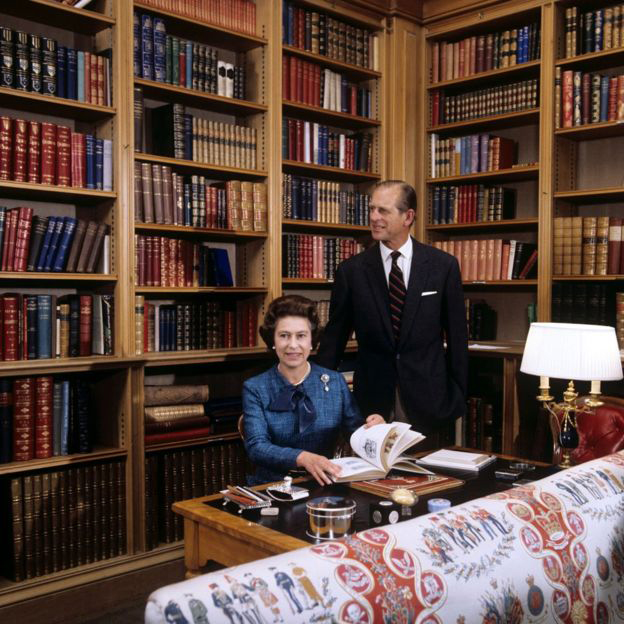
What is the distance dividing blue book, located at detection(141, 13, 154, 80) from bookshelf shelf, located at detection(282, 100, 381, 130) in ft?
2.56

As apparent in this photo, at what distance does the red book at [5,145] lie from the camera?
3090 mm

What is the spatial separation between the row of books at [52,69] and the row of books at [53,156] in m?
0.16

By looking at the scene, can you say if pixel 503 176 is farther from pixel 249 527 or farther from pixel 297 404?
pixel 249 527

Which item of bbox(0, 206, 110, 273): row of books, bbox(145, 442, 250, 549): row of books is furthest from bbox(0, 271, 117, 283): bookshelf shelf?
bbox(145, 442, 250, 549): row of books

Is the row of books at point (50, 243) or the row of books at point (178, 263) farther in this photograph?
the row of books at point (178, 263)

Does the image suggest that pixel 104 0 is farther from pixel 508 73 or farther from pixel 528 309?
pixel 528 309

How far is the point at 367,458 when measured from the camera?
7.61 feet

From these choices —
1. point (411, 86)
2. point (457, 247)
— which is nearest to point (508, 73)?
point (411, 86)

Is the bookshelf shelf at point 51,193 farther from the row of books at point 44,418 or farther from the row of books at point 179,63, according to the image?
the row of books at point 44,418

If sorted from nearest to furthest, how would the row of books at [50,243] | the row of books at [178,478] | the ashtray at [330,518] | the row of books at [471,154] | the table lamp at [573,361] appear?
the ashtray at [330,518]
the table lamp at [573,361]
the row of books at [50,243]
the row of books at [178,478]
the row of books at [471,154]

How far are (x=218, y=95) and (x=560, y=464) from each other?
244cm

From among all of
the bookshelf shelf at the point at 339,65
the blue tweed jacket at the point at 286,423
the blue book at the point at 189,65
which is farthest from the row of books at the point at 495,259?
the blue tweed jacket at the point at 286,423

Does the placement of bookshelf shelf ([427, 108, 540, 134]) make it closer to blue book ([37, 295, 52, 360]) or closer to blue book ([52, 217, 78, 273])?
blue book ([52, 217, 78, 273])

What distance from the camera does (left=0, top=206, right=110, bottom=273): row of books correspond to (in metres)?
3.12
